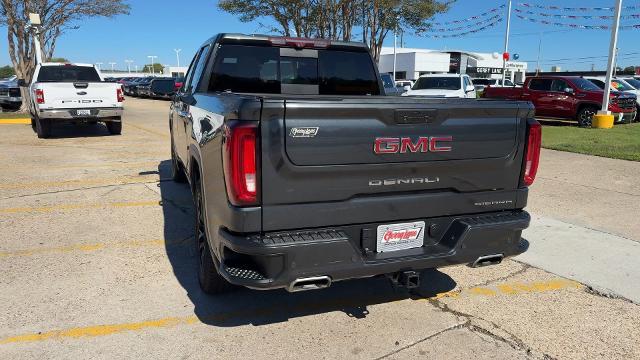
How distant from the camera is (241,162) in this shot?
8.52 feet

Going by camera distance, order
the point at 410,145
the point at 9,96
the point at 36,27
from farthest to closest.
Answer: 1. the point at 9,96
2. the point at 36,27
3. the point at 410,145

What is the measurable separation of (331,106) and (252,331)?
1624mm

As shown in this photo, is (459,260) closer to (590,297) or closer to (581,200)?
(590,297)

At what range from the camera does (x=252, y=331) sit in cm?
326

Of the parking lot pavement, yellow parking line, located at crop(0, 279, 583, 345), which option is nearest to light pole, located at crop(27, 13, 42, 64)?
the parking lot pavement

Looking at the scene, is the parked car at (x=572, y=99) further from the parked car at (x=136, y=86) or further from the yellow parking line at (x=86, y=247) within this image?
the parked car at (x=136, y=86)

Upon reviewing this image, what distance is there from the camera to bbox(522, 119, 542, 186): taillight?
323 cm

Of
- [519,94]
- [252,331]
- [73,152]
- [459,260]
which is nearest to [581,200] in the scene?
[459,260]

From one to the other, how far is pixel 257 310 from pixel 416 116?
1.80 m

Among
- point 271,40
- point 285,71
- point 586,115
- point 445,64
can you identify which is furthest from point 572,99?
point 445,64

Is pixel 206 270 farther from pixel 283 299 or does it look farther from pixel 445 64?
pixel 445 64

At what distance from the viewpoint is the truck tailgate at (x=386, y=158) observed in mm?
2645

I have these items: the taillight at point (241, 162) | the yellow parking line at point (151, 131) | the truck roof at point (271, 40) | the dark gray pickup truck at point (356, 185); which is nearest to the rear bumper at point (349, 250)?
the dark gray pickup truck at point (356, 185)

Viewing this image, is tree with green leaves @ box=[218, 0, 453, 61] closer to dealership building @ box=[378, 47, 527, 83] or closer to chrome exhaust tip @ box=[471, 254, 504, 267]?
chrome exhaust tip @ box=[471, 254, 504, 267]
